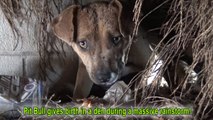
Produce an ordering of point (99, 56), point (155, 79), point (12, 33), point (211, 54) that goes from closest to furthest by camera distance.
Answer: point (211, 54)
point (155, 79)
point (99, 56)
point (12, 33)

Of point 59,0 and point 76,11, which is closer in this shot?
point 76,11

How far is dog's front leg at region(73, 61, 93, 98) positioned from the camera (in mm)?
1925

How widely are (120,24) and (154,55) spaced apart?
0.33 meters

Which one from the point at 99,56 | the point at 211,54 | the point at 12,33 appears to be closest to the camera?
the point at 211,54

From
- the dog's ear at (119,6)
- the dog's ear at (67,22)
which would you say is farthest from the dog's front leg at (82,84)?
the dog's ear at (119,6)

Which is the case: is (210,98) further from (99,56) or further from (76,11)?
(76,11)

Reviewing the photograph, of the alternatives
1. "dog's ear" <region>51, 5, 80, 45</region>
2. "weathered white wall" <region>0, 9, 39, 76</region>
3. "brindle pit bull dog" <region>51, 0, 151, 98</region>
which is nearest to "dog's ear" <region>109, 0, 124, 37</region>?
"brindle pit bull dog" <region>51, 0, 151, 98</region>

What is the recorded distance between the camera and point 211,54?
128 cm

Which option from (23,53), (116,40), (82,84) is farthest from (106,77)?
(23,53)

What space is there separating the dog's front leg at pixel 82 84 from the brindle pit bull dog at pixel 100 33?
0.48 feet

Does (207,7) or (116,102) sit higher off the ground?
(207,7)

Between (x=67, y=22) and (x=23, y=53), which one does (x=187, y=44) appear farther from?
(x=23, y=53)

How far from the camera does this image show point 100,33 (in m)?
1.70

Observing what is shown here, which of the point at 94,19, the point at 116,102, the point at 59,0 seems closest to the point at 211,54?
the point at 116,102
